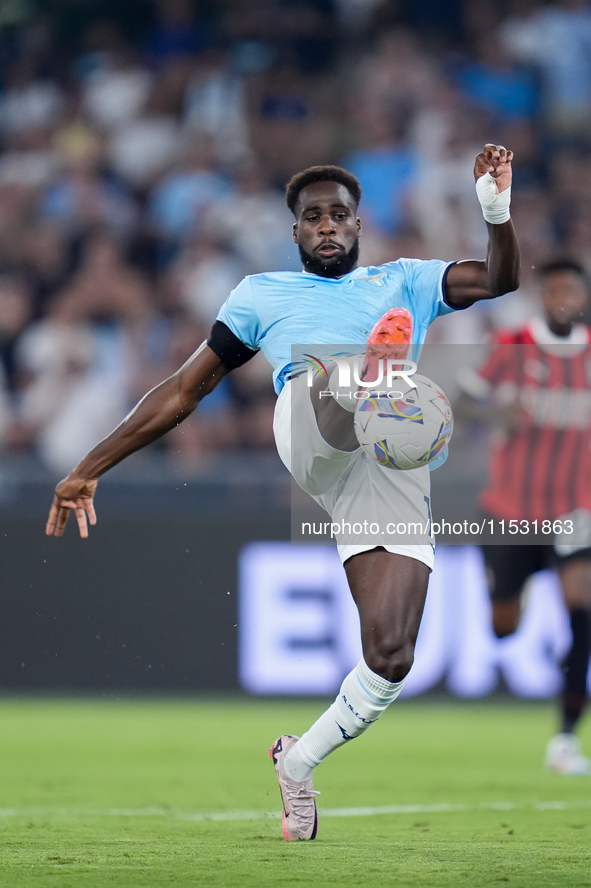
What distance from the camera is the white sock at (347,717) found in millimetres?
4355

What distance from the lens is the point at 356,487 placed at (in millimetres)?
4543

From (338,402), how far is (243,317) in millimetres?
527

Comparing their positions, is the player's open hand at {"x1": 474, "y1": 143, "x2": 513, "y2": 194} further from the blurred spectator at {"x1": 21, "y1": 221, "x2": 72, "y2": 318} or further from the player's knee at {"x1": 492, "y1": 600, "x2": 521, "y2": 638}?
the blurred spectator at {"x1": 21, "y1": 221, "x2": 72, "y2": 318}

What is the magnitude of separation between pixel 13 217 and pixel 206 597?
4.07 m

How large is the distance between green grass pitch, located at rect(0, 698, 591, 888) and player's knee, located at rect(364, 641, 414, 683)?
1.79 feet

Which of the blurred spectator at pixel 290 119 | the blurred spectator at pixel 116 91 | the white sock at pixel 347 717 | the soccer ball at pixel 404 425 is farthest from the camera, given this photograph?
the blurred spectator at pixel 116 91

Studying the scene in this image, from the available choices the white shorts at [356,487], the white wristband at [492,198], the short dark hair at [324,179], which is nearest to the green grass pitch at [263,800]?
the white shorts at [356,487]

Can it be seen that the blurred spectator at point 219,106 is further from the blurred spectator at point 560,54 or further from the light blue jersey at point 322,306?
the light blue jersey at point 322,306

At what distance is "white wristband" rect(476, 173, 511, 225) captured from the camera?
4.25m

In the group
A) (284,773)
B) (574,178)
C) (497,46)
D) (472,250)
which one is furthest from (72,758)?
(497,46)

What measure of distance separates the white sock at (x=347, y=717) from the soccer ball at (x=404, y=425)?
2.24 ft

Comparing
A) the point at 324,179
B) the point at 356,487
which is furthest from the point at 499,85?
the point at 356,487

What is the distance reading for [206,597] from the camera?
9.32m

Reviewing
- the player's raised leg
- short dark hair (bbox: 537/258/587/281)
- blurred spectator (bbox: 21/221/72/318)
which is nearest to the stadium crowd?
blurred spectator (bbox: 21/221/72/318)
